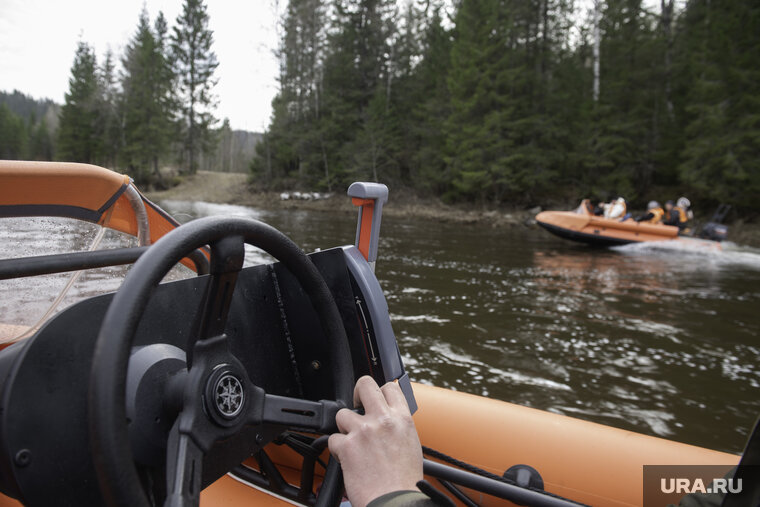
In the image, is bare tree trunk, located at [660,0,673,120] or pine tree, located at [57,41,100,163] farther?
bare tree trunk, located at [660,0,673,120]

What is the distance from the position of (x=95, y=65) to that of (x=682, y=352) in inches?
928

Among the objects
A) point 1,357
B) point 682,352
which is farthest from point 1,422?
point 682,352

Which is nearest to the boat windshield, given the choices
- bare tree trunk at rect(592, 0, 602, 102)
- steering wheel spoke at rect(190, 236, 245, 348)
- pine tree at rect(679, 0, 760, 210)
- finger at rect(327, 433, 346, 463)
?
steering wheel spoke at rect(190, 236, 245, 348)

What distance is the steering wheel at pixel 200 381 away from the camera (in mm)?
681

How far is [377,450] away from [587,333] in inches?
203

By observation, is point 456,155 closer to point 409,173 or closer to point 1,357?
point 409,173

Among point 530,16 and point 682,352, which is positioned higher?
point 530,16

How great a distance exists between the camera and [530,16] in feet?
78.0

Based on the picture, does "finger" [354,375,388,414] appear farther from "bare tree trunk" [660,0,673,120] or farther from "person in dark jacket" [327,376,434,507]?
"bare tree trunk" [660,0,673,120]

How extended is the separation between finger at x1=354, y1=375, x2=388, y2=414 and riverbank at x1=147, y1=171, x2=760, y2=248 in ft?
57.7

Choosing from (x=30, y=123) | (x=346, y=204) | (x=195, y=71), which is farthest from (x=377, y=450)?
(x=30, y=123)

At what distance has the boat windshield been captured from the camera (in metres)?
1.30

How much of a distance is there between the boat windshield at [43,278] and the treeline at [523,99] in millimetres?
19173

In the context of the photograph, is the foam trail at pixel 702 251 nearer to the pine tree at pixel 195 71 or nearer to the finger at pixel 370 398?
the finger at pixel 370 398
